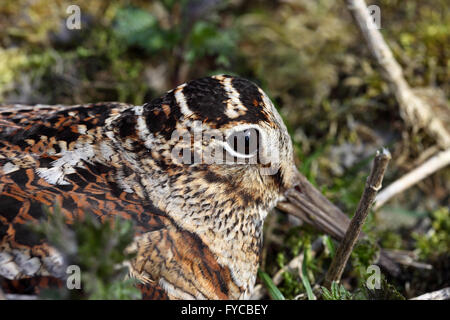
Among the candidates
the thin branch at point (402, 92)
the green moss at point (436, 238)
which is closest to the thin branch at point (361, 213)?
the green moss at point (436, 238)

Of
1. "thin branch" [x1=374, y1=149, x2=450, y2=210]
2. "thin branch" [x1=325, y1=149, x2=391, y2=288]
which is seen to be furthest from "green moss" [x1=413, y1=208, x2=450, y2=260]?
"thin branch" [x1=325, y1=149, x2=391, y2=288]

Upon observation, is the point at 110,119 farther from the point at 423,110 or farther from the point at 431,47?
the point at 431,47

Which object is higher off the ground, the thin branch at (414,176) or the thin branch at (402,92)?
the thin branch at (402,92)

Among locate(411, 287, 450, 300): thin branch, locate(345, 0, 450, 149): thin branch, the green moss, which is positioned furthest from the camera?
locate(345, 0, 450, 149): thin branch

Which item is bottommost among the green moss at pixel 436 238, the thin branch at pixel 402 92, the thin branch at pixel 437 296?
the green moss at pixel 436 238

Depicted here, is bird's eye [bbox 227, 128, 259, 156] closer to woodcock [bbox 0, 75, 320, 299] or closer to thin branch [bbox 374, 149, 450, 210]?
woodcock [bbox 0, 75, 320, 299]

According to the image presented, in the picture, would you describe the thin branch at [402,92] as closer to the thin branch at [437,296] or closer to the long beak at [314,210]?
the long beak at [314,210]
